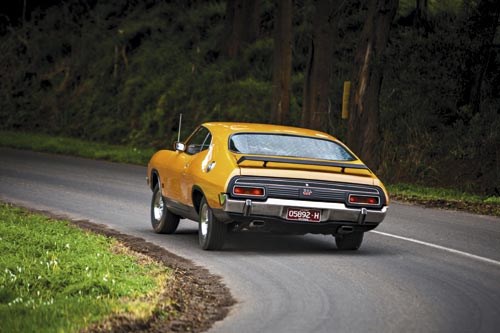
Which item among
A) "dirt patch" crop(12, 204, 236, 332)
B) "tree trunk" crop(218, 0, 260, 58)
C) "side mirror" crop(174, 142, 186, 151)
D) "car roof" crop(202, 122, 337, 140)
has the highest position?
"tree trunk" crop(218, 0, 260, 58)

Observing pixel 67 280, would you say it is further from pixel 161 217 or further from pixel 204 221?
pixel 161 217

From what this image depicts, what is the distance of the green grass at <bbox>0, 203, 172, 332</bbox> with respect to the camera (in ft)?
28.3

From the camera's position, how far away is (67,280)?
402 inches

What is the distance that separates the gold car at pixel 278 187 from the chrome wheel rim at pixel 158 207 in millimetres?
1275

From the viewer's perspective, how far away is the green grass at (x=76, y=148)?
3098cm

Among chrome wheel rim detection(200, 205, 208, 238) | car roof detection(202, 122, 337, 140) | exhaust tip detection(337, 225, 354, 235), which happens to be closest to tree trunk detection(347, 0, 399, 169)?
car roof detection(202, 122, 337, 140)

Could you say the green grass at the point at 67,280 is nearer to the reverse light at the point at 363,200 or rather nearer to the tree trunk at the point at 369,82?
the reverse light at the point at 363,200

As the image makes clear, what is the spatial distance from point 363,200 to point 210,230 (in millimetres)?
1770

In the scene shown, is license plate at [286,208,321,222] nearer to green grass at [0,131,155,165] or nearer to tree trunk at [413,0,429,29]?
tree trunk at [413,0,429,29]

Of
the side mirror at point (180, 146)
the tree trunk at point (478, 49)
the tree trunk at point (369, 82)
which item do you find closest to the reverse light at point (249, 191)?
the side mirror at point (180, 146)

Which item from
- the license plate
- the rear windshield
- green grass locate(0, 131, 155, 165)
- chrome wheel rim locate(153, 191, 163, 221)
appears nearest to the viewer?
the license plate

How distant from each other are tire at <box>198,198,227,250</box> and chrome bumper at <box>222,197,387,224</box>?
463mm

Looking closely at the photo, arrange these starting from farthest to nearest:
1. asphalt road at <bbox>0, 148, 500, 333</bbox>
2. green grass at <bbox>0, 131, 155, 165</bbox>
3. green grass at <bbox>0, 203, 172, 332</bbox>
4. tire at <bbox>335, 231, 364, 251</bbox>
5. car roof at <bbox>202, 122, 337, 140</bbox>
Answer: green grass at <bbox>0, 131, 155, 165</bbox>, car roof at <bbox>202, 122, 337, 140</bbox>, tire at <bbox>335, 231, 364, 251</bbox>, asphalt road at <bbox>0, 148, 500, 333</bbox>, green grass at <bbox>0, 203, 172, 332</bbox>

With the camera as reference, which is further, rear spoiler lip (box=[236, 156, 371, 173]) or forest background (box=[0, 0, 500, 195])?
forest background (box=[0, 0, 500, 195])
